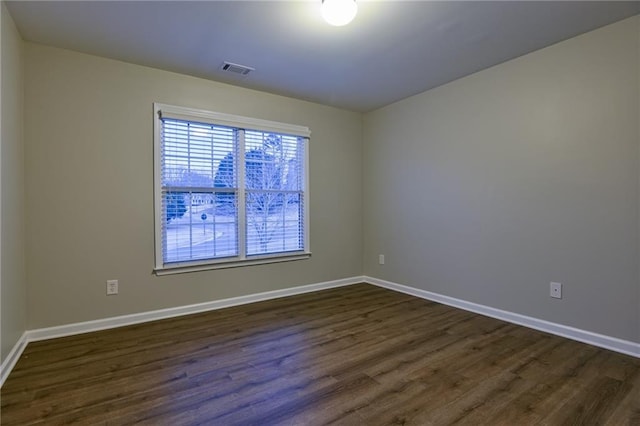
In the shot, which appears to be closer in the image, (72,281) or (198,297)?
(72,281)

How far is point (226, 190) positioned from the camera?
3.60 m

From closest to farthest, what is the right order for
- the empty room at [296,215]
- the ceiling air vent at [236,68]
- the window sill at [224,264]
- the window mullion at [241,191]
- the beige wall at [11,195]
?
the empty room at [296,215], the beige wall at [11,195], the ceiling air vent at [236,68], the window sill at [224,264], the window mullion at [241,191]

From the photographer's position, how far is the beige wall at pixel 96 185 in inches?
107

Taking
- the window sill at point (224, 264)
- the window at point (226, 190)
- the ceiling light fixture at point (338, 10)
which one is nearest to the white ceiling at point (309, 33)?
the ceiling light fixture at point (338, 10)

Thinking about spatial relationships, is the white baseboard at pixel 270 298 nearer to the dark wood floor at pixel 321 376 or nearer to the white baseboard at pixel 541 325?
the white baseboard at pixel 541 325

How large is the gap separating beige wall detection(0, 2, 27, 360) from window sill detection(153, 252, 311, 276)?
3.30 feet

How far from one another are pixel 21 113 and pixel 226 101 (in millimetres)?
1699

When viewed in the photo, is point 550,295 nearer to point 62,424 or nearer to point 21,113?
point 62,424

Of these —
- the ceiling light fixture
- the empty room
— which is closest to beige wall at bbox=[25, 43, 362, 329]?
the empty room

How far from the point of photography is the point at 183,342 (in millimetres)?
2668

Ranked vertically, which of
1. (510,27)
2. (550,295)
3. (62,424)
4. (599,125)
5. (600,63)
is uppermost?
(510,27)

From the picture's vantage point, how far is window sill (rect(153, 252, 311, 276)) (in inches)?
128

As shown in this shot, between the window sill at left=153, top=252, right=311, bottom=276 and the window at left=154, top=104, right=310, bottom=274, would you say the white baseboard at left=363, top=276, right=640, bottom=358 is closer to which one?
the window sill at left=153, top=252, right=311, bottom=276

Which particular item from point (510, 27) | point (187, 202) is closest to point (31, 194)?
point (187, 202)
